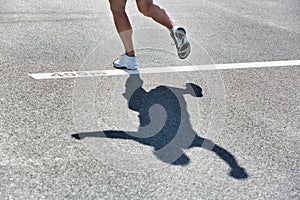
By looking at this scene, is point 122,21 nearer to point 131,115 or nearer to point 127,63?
point 127,63

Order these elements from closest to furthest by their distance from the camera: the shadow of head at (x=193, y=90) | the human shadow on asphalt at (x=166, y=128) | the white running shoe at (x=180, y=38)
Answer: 1. the human shadow on asphalt at (x=166, y=128)
2. the shadow of head at (x=193, y=90)
3. the white running shoe at (x=180, y=38)

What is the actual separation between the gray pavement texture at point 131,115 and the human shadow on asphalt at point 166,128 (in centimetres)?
4

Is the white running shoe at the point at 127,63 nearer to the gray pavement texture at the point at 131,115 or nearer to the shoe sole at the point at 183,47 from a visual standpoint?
the gray pavement texture at the point at 131,115

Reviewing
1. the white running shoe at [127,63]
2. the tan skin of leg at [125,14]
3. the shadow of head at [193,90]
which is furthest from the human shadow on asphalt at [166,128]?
the tan skin of leg at [125,14]

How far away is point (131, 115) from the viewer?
4199mm

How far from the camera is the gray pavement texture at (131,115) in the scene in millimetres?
3170

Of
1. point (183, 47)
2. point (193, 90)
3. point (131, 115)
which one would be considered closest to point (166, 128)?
point (131, 115)

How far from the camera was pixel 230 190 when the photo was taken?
3156 mm

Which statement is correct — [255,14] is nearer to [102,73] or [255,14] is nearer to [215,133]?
[102,73]

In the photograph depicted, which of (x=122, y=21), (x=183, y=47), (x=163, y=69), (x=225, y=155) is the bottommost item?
(x=163, y=69)

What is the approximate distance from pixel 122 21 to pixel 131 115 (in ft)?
4.28

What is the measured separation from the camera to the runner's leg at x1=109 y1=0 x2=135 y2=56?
4.99 metres

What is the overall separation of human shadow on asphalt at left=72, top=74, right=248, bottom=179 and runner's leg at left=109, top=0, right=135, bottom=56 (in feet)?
1.64

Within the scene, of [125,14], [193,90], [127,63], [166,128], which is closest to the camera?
[166,128]
